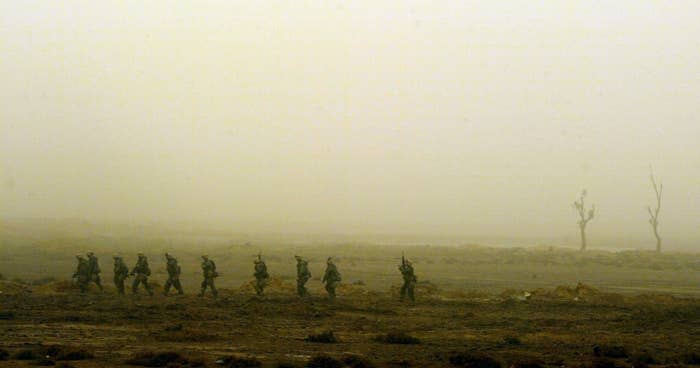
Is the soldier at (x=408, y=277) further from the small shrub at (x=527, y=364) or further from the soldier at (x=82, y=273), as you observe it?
the small shrub at (x=527, y=364)

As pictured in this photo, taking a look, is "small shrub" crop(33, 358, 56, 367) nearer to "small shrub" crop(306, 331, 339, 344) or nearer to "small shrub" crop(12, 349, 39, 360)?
"small shrub" crop(12, 349, 39, 360)

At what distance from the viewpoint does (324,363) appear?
15.6m

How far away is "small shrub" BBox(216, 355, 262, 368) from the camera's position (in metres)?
15.5

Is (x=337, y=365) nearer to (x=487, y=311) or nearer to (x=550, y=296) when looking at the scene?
(x=487, y=311)

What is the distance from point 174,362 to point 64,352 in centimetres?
255

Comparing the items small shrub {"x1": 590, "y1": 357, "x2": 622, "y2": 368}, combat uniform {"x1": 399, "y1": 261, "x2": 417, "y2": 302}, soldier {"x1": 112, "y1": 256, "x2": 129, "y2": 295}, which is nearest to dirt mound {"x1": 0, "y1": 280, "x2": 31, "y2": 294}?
soldier {"x1": 112, "y1": 256, "x2": 129, "y2": 295}

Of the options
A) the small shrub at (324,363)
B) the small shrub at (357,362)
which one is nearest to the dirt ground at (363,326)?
the small shrub at (324,363)

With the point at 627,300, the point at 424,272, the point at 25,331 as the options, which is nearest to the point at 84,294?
the point at 25,331

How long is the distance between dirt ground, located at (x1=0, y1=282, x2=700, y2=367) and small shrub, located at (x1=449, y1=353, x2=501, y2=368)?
0.10 metres

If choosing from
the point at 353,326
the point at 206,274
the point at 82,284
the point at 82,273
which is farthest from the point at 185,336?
the point at 82,284

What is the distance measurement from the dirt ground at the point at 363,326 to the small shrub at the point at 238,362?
1.03 feet

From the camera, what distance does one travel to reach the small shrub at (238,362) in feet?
50.9

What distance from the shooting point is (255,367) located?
15.5 metres

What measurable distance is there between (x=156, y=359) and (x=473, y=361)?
6.30 metres
